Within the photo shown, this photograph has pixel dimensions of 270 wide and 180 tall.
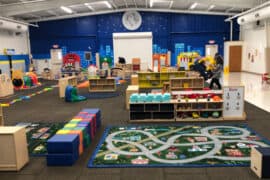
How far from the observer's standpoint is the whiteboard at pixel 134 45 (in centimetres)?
1914

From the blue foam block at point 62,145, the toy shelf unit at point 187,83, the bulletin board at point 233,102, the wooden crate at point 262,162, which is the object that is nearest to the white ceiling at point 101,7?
the toy shelf unit at point 187,83

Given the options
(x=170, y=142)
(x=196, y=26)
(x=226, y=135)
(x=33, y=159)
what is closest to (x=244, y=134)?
(x=226, y=135)

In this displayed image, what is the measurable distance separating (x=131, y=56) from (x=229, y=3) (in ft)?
26.3

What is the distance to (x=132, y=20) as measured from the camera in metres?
20.6

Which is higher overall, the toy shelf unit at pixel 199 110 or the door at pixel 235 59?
the door at pixel 235 59

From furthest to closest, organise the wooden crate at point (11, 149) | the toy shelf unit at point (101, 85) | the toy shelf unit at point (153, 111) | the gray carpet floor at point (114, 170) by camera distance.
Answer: the toy shelf unit at point (101, 85), the toy shelf unit at point (153, 111), the wooden crate at point (11, 149), the gray carpet floor at point (114, 170)

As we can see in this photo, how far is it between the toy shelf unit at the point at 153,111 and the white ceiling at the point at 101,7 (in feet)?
33.5

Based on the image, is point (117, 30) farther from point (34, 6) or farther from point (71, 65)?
point (34, 6)

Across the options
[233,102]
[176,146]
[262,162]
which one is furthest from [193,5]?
[262,162]

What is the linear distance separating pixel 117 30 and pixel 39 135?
53.2 feet

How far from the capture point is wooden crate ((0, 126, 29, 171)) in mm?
4055

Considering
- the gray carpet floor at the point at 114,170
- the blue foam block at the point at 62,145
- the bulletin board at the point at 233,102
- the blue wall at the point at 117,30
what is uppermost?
the blue wall at the point at 117,30

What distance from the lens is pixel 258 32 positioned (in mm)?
16828

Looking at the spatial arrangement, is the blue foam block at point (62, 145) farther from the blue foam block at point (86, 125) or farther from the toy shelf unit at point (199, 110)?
the toy shelf unit at point (199, 110)
